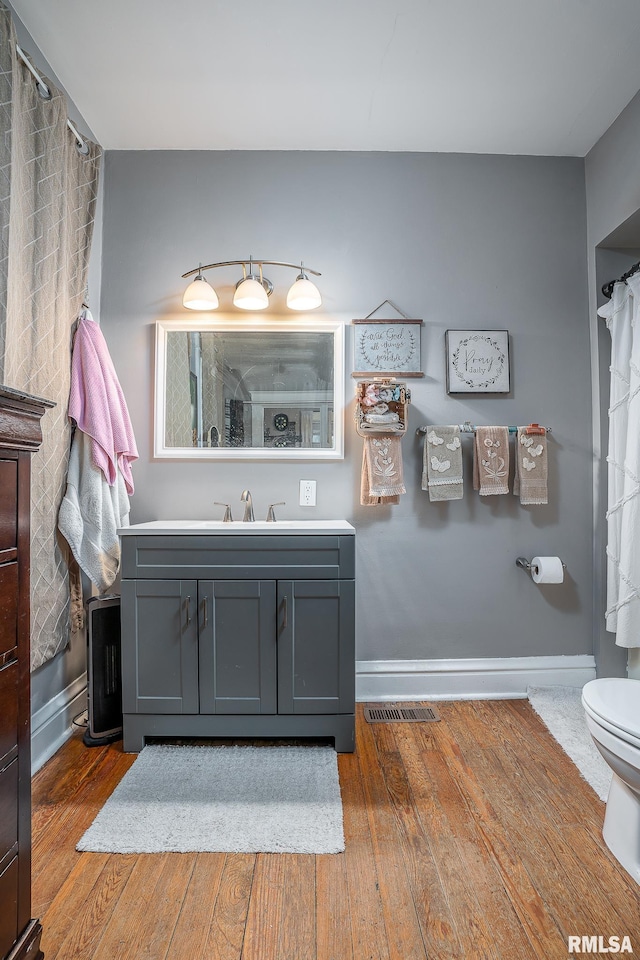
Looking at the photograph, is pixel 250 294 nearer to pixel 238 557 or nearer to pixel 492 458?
pixel 238 557

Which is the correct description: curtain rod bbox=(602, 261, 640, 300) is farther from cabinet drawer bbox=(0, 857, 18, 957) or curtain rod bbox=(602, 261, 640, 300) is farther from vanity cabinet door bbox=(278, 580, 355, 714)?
cabinet drawer bbox=(0, 857, 18, 957)

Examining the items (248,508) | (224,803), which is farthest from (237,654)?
(248,508)

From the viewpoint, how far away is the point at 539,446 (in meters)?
2.44

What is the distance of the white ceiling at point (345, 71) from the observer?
1783 millimetres

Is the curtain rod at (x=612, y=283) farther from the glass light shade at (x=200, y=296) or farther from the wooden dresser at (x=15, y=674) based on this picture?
the wooden dresser at (x=15, y=674)

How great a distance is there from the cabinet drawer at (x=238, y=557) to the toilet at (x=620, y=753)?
36.0 inches

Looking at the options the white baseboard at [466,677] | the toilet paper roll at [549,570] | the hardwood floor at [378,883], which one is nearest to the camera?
the hardwood floor at [378,883]

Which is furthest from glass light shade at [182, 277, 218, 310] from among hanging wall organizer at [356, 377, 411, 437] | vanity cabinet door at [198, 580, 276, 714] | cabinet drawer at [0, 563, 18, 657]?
cabinet drawer at [0, 563, 18, 657]

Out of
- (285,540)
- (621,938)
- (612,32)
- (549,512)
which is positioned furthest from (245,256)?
(621,938)

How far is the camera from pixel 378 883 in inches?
53.1

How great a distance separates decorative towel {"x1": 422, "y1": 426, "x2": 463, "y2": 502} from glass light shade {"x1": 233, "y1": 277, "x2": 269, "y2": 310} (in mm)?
984

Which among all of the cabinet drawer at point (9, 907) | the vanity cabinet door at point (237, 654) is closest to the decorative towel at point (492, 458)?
the vanity cabinet door at point (237, 654)

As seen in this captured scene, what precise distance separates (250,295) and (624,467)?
183 cm

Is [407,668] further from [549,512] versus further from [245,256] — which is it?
[245,256]
